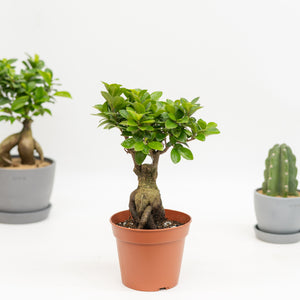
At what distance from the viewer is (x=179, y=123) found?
2160mm

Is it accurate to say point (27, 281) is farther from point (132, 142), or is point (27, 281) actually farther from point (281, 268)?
point (281, 268)

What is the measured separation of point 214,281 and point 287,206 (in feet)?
2.18

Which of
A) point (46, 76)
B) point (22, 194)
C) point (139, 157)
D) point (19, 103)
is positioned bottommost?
point (22, 194)

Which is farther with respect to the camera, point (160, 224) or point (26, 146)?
point (26, 146)


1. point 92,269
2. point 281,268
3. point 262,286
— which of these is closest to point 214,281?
point 262,286

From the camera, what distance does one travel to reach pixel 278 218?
2838mm

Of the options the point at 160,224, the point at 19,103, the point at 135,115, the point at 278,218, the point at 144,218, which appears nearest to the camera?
the point at 135,115

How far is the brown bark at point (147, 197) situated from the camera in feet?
7.54

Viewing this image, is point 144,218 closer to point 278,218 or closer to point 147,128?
point 147,128

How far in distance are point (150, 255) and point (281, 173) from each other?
97cm

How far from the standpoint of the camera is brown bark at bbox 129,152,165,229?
2299 millimetres

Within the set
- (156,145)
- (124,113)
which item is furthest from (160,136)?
(124,113)

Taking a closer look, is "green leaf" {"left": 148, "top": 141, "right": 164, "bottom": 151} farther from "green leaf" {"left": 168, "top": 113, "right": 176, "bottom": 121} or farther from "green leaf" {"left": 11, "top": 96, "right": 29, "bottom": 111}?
"green leaf" {"left": 11, "top": 96, "right": 29, "bottom": 111}

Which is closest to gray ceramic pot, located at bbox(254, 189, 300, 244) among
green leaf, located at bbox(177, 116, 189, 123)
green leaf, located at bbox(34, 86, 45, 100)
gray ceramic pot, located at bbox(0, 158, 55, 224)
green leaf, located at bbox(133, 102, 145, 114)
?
green leaf, located at bbox(177, 116, 189, 123)
